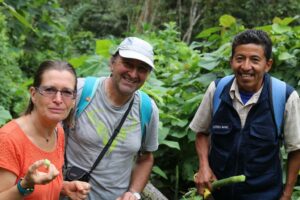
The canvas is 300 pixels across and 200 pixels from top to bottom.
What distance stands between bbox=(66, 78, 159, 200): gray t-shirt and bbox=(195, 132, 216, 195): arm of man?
1.62ft

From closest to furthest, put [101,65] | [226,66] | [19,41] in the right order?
[226,66] < [101,65] < [19,41]

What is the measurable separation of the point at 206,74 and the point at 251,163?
2.13m

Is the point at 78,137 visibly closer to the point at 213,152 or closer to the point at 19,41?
the point at 213,152

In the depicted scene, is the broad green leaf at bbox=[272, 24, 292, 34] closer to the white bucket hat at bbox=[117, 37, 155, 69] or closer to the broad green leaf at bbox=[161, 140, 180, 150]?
the broad green leaf at bbox=[161, 140, 180, 150]

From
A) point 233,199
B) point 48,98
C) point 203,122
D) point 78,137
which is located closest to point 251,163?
point 233,199

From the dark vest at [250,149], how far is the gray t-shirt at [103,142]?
553 mm

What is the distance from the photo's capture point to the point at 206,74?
4762 millimetres

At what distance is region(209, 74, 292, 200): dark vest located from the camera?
8.93 ft

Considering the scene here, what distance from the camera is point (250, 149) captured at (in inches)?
107

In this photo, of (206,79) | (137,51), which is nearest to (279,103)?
(137,51)

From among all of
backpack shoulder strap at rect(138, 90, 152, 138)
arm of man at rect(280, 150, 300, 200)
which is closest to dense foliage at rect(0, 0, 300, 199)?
arm of man at rect(280, 150, 300, 200)

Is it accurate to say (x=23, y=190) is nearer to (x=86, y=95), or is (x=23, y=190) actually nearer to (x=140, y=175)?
(x=86, y=95)

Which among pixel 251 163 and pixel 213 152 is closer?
pixel 251 163

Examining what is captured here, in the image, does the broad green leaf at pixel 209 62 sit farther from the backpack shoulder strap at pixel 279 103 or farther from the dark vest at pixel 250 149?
Result: the backpack shoulder strap at pixel 279 103
